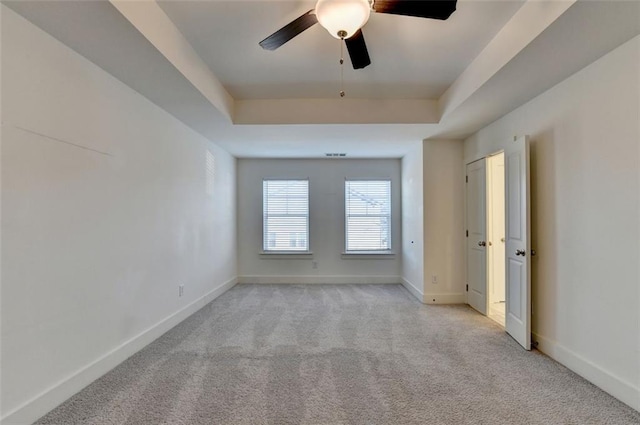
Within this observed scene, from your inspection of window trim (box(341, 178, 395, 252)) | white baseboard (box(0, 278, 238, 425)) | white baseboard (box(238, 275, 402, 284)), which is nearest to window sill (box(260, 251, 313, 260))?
white baseboard (box(238, 275, 402, 284))

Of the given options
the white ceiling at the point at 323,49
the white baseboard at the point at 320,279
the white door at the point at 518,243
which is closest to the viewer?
the white ceiling at the point at 323,49

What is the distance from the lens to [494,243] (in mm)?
4168

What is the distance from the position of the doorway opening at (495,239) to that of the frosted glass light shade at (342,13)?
2.87 m

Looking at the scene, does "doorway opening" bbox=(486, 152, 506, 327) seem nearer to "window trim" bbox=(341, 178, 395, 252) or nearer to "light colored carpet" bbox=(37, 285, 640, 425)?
"light colored carpet" bbox=(37, 285, 640, 425)

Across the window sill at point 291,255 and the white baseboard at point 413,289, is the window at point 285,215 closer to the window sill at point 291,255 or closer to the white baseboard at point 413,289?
the window sill at point 291,255

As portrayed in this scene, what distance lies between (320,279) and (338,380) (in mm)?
3481

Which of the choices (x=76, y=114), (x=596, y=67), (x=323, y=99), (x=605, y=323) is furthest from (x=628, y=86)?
(x=76, y=114)

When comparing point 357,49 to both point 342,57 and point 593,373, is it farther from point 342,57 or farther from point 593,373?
point 593,373

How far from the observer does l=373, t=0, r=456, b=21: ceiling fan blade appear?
162 centimetres

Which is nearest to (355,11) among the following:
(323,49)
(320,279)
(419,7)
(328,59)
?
(419,7)

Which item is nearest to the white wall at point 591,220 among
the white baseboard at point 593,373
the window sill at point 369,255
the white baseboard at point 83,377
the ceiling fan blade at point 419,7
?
the white baseboard at point 593,373

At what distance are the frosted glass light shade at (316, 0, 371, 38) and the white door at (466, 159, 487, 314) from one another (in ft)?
9.42

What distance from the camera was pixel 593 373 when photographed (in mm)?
2301

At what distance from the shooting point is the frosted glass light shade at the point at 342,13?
1.68 metres
